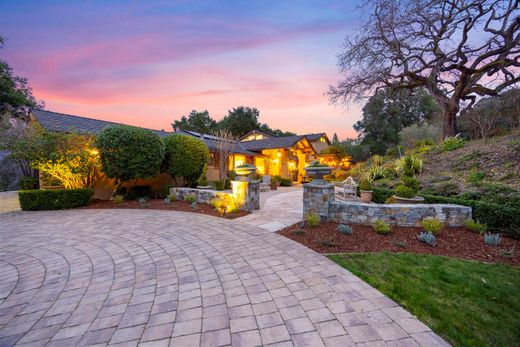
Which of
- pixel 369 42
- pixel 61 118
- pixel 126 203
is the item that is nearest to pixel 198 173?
pixel 126 203

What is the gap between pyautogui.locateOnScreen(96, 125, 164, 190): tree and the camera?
8359 mm

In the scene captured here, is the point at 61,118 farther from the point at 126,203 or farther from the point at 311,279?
the point at 311,279

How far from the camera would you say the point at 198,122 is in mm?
40781

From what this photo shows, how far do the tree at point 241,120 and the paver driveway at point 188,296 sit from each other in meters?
31.8

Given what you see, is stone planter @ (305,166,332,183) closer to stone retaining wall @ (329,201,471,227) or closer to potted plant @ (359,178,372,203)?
stone retaining wall @ (329,201,471,227)

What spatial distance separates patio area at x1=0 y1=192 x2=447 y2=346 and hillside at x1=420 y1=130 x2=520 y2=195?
651cm

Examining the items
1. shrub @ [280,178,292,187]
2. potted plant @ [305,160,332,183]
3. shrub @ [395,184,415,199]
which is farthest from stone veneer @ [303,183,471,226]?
shrub @ [280,178,292,187]

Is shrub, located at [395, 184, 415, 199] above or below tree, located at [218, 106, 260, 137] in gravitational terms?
below

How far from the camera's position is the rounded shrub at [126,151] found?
8.36 m

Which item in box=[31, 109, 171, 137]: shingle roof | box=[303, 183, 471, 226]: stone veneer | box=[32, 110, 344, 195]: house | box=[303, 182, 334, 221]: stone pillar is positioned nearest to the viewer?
box=[303, 183, 471, 226]: stone veneer

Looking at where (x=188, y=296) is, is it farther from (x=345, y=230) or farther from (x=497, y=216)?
(x=497, y=216)

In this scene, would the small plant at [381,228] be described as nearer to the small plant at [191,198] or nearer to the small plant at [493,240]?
the small plant at [493,240]

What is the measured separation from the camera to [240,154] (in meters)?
17.0

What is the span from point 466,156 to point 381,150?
19.6 m
